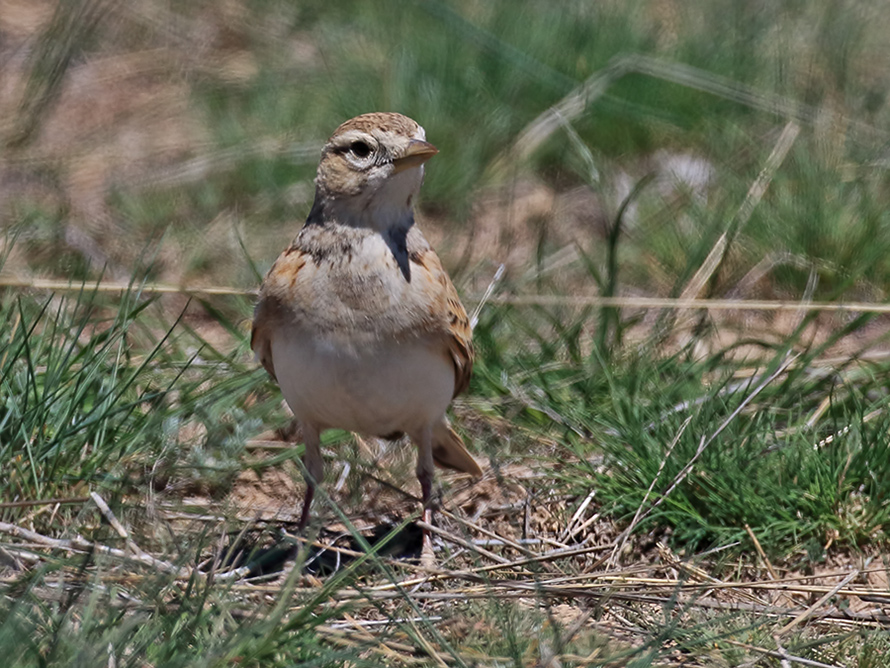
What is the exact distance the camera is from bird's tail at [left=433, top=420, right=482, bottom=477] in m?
4.71

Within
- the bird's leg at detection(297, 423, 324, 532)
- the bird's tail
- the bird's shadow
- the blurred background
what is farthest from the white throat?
the blurred background

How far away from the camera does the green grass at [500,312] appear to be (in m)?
3.45

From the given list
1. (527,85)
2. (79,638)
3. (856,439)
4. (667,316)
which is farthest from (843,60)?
(79,638)

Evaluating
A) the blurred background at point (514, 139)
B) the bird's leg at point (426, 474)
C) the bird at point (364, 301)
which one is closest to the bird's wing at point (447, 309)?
the bird at point (364, 301)

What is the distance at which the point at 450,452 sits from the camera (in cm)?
482

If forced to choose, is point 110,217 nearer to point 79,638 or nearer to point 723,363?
point 723,363

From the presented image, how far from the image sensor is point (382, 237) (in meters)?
4.15

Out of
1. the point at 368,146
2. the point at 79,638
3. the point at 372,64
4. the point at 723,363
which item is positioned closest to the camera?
the point at 79,638

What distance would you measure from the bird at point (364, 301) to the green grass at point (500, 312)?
0.53 m

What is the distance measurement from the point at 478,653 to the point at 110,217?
448cm

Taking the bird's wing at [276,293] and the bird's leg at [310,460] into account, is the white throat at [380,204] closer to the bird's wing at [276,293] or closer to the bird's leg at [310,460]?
the bird's wing at [276,293]

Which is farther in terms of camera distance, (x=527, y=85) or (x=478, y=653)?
(x=527, y=85)

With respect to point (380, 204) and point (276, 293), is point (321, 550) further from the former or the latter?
point (380, 204)

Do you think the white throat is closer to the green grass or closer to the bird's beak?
the bird's beak
